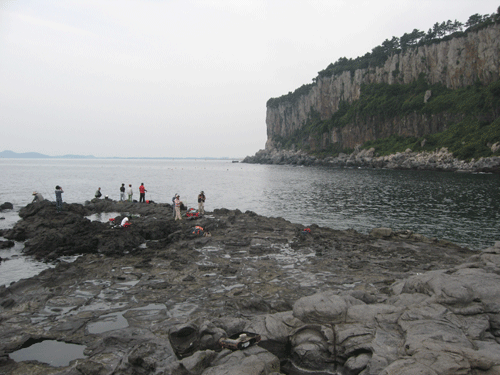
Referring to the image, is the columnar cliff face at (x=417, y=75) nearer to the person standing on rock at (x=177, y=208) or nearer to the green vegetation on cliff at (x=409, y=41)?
the green vegetation on cliff at (x=409, y=41)

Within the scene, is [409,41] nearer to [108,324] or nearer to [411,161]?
[411,161]

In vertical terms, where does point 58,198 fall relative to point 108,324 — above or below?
above

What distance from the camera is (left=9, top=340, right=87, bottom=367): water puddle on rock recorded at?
8.32 m

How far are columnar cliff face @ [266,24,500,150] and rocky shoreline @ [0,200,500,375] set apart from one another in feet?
354

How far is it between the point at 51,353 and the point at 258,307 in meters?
6.17

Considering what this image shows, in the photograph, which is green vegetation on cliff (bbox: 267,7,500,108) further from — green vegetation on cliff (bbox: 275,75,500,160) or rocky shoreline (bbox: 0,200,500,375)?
rocky shoreline (bbox: 0,200,500,375)

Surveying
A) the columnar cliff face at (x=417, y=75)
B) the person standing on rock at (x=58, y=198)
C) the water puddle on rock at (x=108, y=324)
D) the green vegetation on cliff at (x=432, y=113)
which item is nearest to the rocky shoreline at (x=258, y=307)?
the water puddle on rock at (x=108, y=324)

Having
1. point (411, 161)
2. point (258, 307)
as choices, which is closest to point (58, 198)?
point (258, 307)

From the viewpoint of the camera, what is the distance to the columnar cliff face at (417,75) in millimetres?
98750

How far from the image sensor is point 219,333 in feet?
27.4

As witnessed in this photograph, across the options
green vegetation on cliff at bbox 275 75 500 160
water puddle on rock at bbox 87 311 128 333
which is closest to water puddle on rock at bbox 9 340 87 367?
water puddle on rock at bbox 87 311 128 333

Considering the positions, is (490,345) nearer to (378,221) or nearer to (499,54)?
(378,221)

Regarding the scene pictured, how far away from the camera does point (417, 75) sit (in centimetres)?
12544

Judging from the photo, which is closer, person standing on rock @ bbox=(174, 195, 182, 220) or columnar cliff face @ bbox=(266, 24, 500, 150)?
person standing on rock @ bbox=(174, 195, 182, 220)
